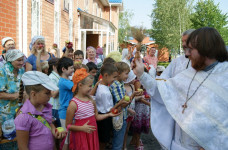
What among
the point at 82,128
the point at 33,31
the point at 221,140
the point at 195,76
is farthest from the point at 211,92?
the point at 33,31

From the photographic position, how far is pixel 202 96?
1773mm

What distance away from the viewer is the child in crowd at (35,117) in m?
2.07

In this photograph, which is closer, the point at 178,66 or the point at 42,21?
the point at 178,66

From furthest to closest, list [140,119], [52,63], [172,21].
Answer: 1. [172,21]
2. [140,119]
3. [52,63]

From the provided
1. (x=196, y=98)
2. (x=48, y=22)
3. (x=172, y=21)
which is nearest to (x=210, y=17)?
(x=172, y=21)

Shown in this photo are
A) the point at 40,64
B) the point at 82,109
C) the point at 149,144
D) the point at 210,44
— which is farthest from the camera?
the point at 149,144

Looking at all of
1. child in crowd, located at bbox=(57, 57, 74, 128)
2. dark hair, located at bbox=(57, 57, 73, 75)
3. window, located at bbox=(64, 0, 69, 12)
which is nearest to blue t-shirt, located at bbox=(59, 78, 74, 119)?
child in crowd, located at bbox=(57, 57, 74, 128)

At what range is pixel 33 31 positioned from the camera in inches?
274

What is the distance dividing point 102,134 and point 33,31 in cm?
501

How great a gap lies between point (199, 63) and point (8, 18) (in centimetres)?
500

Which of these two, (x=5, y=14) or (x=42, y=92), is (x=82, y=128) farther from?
(x=5, y=14)

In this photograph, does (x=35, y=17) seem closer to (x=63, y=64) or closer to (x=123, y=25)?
(x=63, y=64)

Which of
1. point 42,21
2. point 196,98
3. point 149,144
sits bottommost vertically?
point 149,144

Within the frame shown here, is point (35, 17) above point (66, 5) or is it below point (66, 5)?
below
